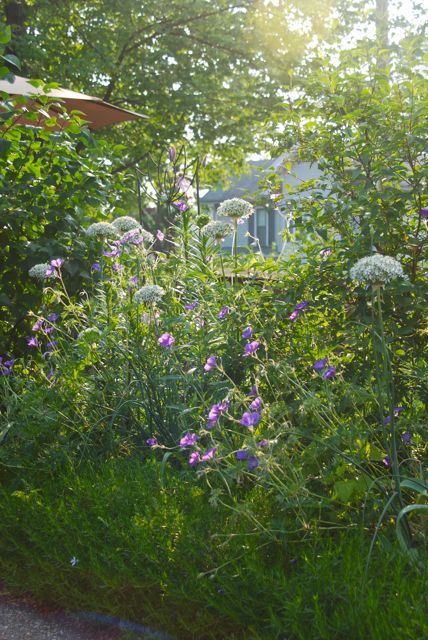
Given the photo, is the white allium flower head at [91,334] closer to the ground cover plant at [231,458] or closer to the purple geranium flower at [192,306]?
the ground cover plant at [231,458]

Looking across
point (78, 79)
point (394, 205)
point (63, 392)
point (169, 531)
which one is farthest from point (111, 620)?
point (78, 79)

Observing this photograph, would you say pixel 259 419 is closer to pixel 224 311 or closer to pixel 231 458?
pixel 231 458

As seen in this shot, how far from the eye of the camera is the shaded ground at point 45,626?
9.12ft

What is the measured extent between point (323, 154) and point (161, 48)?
45.2ft

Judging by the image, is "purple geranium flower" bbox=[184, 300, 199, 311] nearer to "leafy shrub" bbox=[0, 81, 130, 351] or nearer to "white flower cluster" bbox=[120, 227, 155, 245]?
"white flower cluster" bbox=[120, 227, 155, 245]

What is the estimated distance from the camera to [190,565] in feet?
8.63

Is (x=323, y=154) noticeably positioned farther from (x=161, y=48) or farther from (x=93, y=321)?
(x=161, y=48)

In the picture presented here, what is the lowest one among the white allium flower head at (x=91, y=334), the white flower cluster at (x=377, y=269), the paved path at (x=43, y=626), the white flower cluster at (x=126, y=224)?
the paved path at (x=43, y=626)

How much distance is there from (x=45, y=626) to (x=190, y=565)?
0.68 metres

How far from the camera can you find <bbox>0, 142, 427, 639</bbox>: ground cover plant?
2.48 m

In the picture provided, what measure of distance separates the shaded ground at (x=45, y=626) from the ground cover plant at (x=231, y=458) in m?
0.08

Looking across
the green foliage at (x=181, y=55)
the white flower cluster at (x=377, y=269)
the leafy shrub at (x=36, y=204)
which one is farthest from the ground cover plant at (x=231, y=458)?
the green foliage at (x=181, y=55)

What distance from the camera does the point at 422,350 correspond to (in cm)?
374

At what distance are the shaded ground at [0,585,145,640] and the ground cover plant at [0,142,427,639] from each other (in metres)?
0.08
